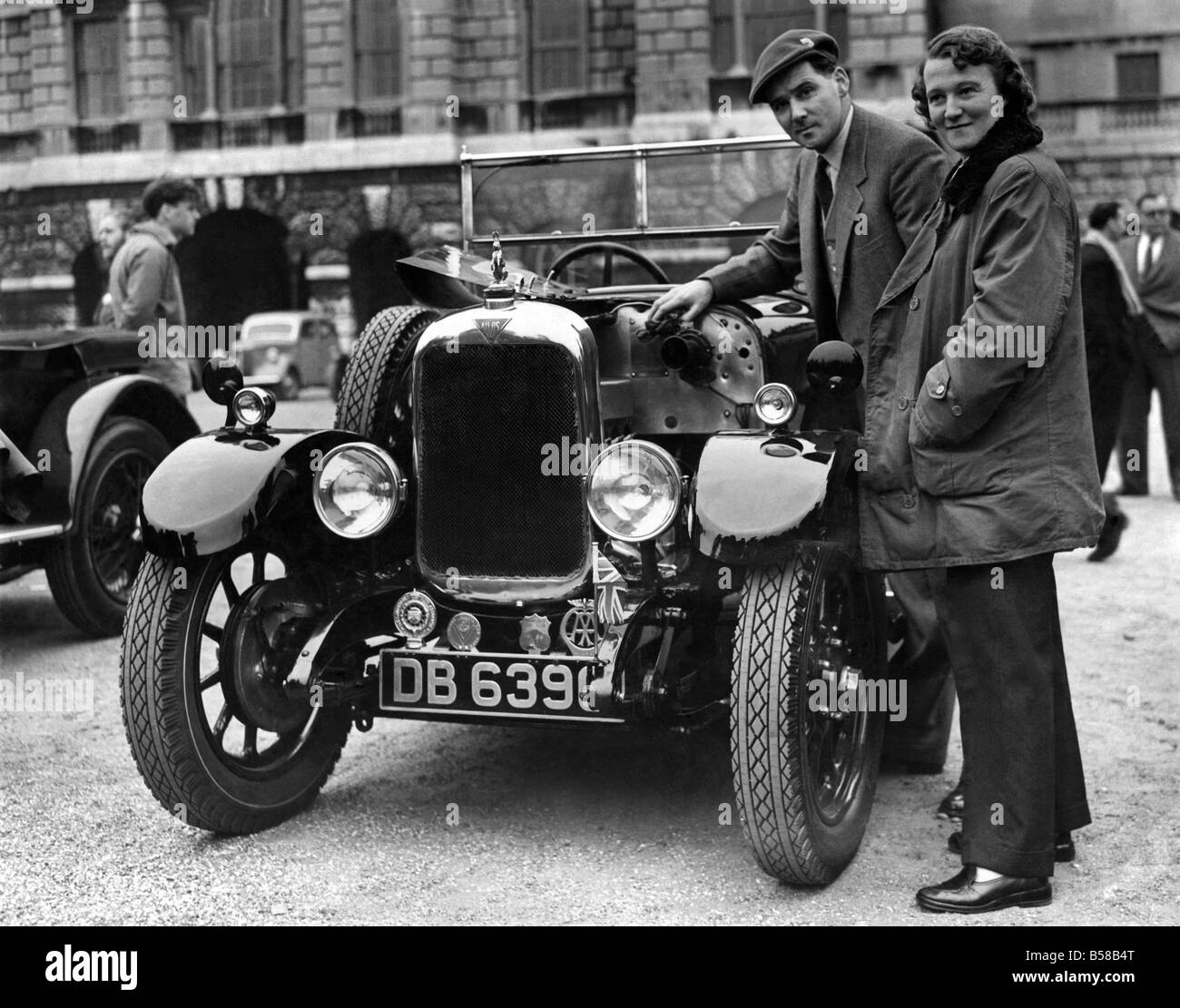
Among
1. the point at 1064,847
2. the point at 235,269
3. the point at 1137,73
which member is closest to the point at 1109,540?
the point at 1064,847

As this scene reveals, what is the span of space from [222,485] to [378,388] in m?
0.86

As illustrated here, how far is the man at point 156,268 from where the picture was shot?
676 cm

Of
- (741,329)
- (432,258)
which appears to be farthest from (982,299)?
(432,258)

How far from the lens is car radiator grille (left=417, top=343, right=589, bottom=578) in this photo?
12.1 feet

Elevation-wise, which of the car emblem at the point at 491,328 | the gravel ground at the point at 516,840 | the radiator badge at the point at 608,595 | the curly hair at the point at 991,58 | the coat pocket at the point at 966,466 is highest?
the curly hair at the point at 991,58

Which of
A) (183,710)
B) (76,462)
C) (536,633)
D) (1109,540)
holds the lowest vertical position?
(1109,540)

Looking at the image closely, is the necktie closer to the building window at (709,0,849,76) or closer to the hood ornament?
the hood ornament

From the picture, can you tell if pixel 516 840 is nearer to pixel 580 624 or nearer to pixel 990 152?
pixel 580 624

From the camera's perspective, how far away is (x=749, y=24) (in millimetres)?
21453

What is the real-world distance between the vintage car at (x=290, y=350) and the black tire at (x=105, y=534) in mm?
15315

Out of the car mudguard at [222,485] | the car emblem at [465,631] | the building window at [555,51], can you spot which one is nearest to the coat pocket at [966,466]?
the car emblem at [465,631]

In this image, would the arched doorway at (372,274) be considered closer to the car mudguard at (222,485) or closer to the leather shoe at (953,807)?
the car mudguard at (222,485)
